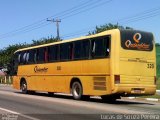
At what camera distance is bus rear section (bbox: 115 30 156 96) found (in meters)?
20.2

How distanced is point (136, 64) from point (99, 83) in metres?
1.99

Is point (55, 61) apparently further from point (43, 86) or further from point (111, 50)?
point (111, 50)

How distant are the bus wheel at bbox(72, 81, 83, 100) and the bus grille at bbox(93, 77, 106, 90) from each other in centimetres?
161

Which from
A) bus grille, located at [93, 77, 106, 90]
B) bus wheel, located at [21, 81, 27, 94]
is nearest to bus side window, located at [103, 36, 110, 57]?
bus grille, located at [93, 77, 106, 90]

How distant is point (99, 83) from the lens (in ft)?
69.0

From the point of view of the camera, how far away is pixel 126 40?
20438 millimetres

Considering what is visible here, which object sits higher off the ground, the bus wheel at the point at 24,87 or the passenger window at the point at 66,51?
the passenger window at the point at 66,51

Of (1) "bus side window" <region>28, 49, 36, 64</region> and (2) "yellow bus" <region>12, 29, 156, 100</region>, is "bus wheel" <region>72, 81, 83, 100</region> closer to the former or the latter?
(2) "yellow bus" <region>12, 29, 156, 100</region>

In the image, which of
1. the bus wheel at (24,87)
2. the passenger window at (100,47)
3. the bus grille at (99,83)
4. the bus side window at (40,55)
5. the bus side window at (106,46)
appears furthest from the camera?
the bus wheel at (24,87)

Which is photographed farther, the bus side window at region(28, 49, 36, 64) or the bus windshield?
the bus side window at region(28, 49, 36, 64)

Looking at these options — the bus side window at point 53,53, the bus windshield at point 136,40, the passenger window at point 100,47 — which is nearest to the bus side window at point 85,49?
the passenger window at point 100,47

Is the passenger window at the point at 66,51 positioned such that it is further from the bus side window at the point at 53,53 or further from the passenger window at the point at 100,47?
the passenger window at the point at 100,47

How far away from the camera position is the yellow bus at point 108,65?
20.1 m

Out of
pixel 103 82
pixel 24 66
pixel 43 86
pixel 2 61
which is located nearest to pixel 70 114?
pixel 103 82
